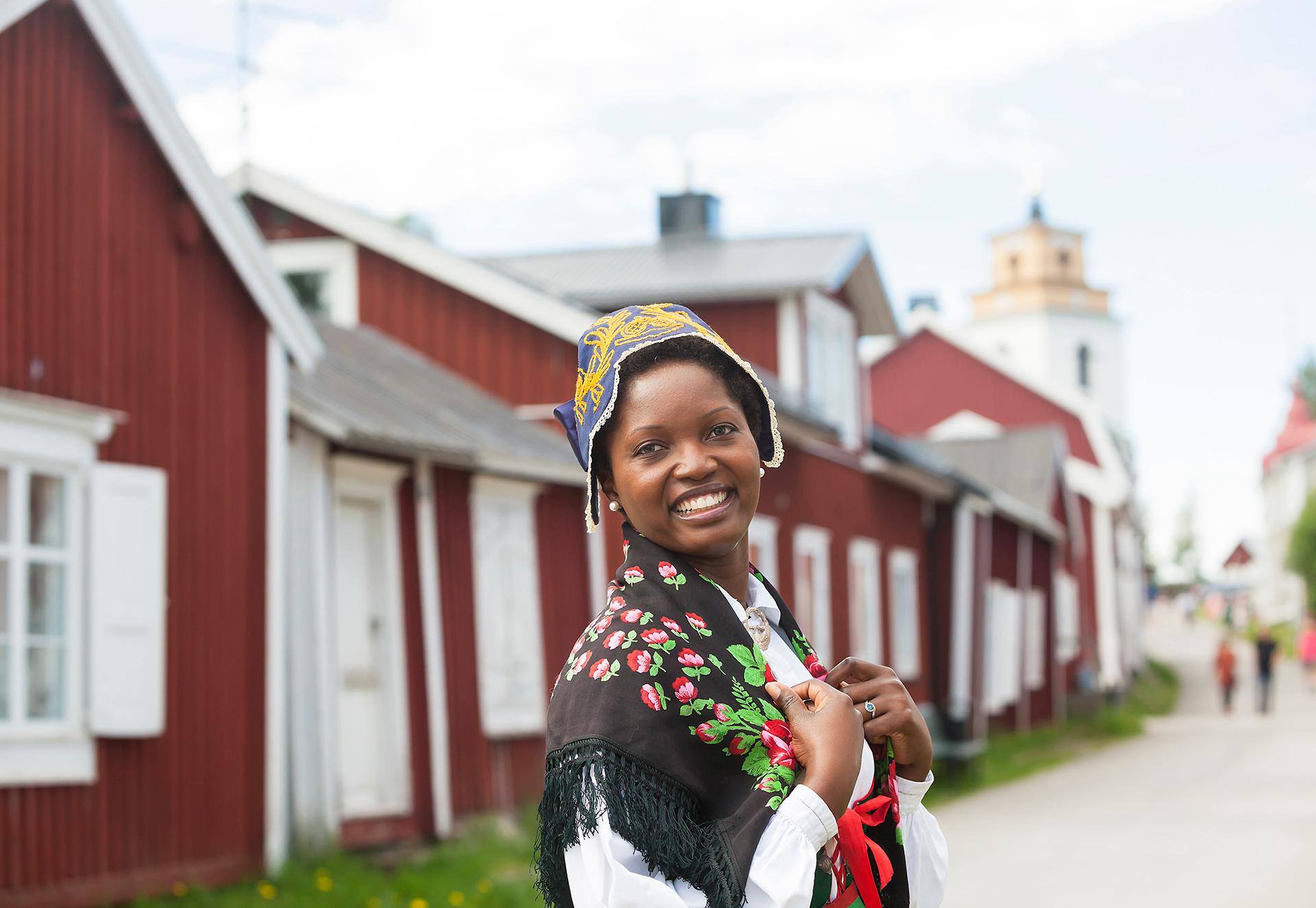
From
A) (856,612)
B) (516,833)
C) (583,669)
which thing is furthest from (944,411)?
(583,669)

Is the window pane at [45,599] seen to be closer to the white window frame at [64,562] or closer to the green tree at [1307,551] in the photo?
the white window frame at [64,562]

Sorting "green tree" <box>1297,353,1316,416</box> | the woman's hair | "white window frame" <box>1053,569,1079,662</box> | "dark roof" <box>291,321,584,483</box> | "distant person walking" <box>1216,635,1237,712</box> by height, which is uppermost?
Answer: "green tree" <box>1297,353,1316,416</box>

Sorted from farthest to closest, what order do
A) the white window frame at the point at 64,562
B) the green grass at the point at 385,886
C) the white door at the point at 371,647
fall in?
the white door at the point at 371,647
the green grass at the point at 385,886
the white window frame at the point at 64,562

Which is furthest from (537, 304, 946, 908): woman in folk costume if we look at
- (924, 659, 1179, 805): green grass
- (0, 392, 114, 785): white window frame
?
(924, 659, 1179, 805): green grass

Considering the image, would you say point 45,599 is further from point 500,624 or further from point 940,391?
point 940,391

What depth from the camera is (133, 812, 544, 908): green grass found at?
8.73 m

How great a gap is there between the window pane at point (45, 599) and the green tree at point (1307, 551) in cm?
5349

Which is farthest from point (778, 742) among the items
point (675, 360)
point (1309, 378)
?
point (1309, 378)

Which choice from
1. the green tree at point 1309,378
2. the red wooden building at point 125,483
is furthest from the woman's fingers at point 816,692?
the green tree at point 1309,378

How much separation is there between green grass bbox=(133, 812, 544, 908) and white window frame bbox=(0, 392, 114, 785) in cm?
84

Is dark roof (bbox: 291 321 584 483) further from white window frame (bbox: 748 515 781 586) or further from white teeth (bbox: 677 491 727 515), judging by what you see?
white teeth (bbox: 677 491 727 515)

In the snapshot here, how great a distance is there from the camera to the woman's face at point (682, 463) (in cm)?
253

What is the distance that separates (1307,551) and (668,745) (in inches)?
2297

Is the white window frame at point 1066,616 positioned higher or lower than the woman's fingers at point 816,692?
lower
